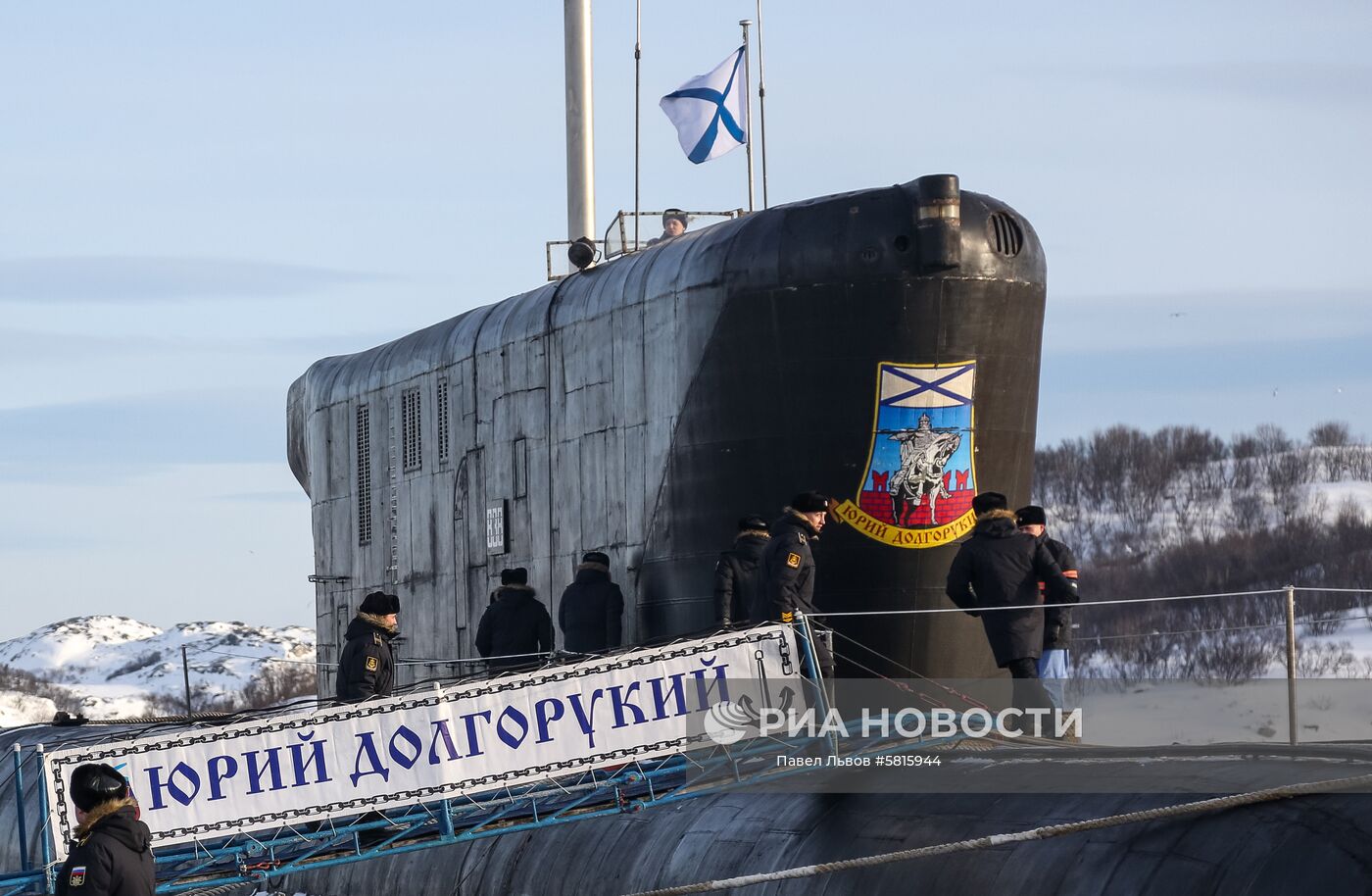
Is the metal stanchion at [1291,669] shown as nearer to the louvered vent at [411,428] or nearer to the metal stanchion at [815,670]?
the metal stanchion at [815,670]

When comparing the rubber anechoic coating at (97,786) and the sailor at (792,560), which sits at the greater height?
the sailor at (792,560)

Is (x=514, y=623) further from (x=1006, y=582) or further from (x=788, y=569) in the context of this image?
(x=1006, y=582)

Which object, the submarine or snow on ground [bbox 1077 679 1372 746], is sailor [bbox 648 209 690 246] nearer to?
the submarine

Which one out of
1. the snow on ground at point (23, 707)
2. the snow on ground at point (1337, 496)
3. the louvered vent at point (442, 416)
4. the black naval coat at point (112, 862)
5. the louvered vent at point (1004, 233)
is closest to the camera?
the black naval coat at point (112, 862)

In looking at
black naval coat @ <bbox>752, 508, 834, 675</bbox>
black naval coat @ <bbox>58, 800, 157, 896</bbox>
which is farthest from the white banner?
black naval coat @ <bbox>58, 800, 157, 896</bbox>

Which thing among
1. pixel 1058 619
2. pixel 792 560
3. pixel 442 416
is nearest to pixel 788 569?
pixel 792 560

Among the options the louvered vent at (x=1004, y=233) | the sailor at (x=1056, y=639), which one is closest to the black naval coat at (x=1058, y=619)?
the sailor at (x=1056, y=639)

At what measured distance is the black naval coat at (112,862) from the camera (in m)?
8.81

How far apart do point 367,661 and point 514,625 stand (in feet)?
7.29

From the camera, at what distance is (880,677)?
13625 mm

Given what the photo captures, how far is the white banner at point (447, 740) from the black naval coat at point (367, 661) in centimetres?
188

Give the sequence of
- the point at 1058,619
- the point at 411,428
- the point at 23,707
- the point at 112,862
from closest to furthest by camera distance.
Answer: the point at 112,862, the point at 1058,619, the point at 411,428, the point at 23,707

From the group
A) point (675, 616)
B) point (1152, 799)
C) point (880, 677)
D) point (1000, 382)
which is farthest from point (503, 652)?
point (1152, 799)

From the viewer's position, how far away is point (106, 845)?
888cm
